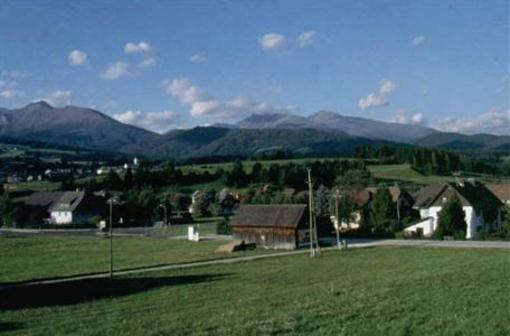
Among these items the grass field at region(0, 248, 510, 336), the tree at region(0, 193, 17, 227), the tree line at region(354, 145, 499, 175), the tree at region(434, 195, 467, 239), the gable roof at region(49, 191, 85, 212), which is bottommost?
the grass field at region(0, 248, 510, 336)

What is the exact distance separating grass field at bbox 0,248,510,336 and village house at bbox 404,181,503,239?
3829 centimetres

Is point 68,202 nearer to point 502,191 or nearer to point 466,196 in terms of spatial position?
point 466,196

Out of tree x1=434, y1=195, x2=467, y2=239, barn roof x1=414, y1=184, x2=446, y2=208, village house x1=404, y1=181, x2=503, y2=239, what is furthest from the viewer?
barn roof x1=414, y1=184, x2=446, y2=208

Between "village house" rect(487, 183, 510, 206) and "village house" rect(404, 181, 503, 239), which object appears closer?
"village house" rect(404, 181, 503, 239)

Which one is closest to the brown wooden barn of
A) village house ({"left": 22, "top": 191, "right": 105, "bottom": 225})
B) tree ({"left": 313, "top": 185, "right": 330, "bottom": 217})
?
tree ({"left": 313, "top": 185, "right": 330, "bottom": 217})

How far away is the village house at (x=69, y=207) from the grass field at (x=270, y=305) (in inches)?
3162

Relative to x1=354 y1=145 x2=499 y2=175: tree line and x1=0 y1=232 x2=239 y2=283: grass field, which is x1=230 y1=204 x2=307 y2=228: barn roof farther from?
x1=354 y1=145 x2=499 y2=175: tree line

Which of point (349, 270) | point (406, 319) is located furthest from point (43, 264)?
point (406, 319)

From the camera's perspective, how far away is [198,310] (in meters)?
22.5

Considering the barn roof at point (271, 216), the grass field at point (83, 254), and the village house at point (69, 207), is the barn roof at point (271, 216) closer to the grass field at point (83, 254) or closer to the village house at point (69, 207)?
the grass field at point (83, 254)

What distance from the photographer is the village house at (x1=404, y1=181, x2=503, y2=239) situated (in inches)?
2911

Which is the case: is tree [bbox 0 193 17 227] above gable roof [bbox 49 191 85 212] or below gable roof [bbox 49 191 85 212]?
below

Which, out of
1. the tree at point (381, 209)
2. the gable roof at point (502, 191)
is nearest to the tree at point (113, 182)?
the tree at point (381, 209)

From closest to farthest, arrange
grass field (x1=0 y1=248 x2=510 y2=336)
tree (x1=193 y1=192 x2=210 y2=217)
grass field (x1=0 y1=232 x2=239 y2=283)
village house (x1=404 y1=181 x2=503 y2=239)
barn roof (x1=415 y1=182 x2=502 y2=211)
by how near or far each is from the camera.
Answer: grass field (x1=0 y1=248 x2=510 y2=336)
grass field (x1=0 y1=232 x2=239 y2=283)
village house (x1=404 y1=181 x2=503 y2=239)
barn roof (x1=415 y1=182 x2=502 y2=211)
tree (x1=193 y1=192 x2=210 y2=217)
